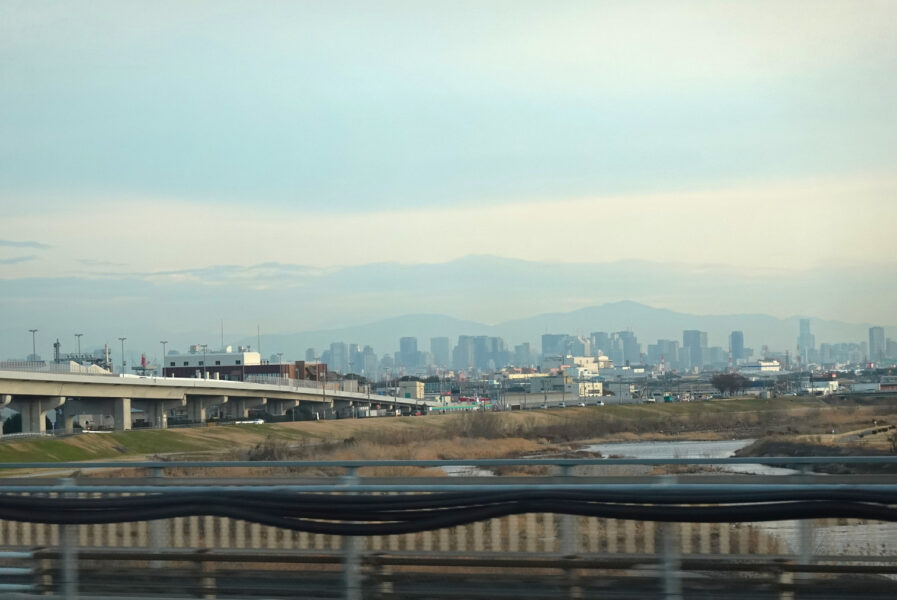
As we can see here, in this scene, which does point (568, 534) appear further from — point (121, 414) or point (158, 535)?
point (121, 414)

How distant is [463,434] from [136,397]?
33.9 metres

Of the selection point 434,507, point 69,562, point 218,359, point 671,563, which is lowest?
point 69,562

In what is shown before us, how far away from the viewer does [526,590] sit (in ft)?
24.6

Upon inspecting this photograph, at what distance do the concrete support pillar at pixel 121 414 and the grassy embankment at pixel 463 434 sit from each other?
37.5ft

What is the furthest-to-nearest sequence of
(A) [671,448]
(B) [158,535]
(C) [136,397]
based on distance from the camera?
(C) [136,397] < (A) [671,448] < (B) [158,535]

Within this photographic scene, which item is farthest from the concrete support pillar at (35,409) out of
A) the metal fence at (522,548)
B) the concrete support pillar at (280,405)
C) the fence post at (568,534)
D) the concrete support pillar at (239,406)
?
the fence post at (568,534)

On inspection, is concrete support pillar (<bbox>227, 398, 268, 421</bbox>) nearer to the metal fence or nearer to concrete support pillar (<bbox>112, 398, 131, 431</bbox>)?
concrete support pillar (<bbox>112, 398, 131, 431</bbox>)

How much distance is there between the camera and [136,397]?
3720 inches

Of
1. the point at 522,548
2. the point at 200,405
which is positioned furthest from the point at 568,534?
the point at 200,405

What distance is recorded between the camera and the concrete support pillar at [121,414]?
93312 millimetres

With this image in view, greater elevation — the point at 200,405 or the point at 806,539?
the point at 806,539

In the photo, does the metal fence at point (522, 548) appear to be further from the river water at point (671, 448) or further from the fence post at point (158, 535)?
the river water at point (671, 448)

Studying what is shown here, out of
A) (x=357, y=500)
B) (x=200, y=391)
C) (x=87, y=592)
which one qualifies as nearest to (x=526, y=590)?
(x=357, y=500)

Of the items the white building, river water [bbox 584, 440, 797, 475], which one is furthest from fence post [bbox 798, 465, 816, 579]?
the white building
